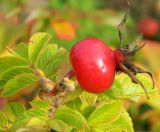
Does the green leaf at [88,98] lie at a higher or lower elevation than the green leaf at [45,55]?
lower

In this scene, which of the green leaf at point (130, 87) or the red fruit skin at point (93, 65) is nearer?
the red fruit skin at point (93, 65)

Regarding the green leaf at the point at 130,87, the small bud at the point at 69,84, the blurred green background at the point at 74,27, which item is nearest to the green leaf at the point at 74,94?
the small bud at the point at 69,84

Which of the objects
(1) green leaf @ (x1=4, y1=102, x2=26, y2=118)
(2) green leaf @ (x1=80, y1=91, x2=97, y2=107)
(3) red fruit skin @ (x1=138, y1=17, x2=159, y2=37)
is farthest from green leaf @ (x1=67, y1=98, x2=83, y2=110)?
(3) red fruit skin @ (x1=138, y1=17, x2=159, y2=37)

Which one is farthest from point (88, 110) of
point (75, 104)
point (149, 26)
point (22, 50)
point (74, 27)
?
point (149, 26)

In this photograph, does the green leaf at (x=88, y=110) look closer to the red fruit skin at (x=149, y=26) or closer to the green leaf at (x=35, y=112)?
the green leaf at (x=35, y=112)

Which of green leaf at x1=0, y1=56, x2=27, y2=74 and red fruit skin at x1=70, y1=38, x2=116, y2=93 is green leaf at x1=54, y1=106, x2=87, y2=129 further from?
green leaf at x1=0, y1=56, x2=27, y2=74

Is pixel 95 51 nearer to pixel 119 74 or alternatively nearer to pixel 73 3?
pixel 119 74

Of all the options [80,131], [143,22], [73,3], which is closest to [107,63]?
[80,131]
